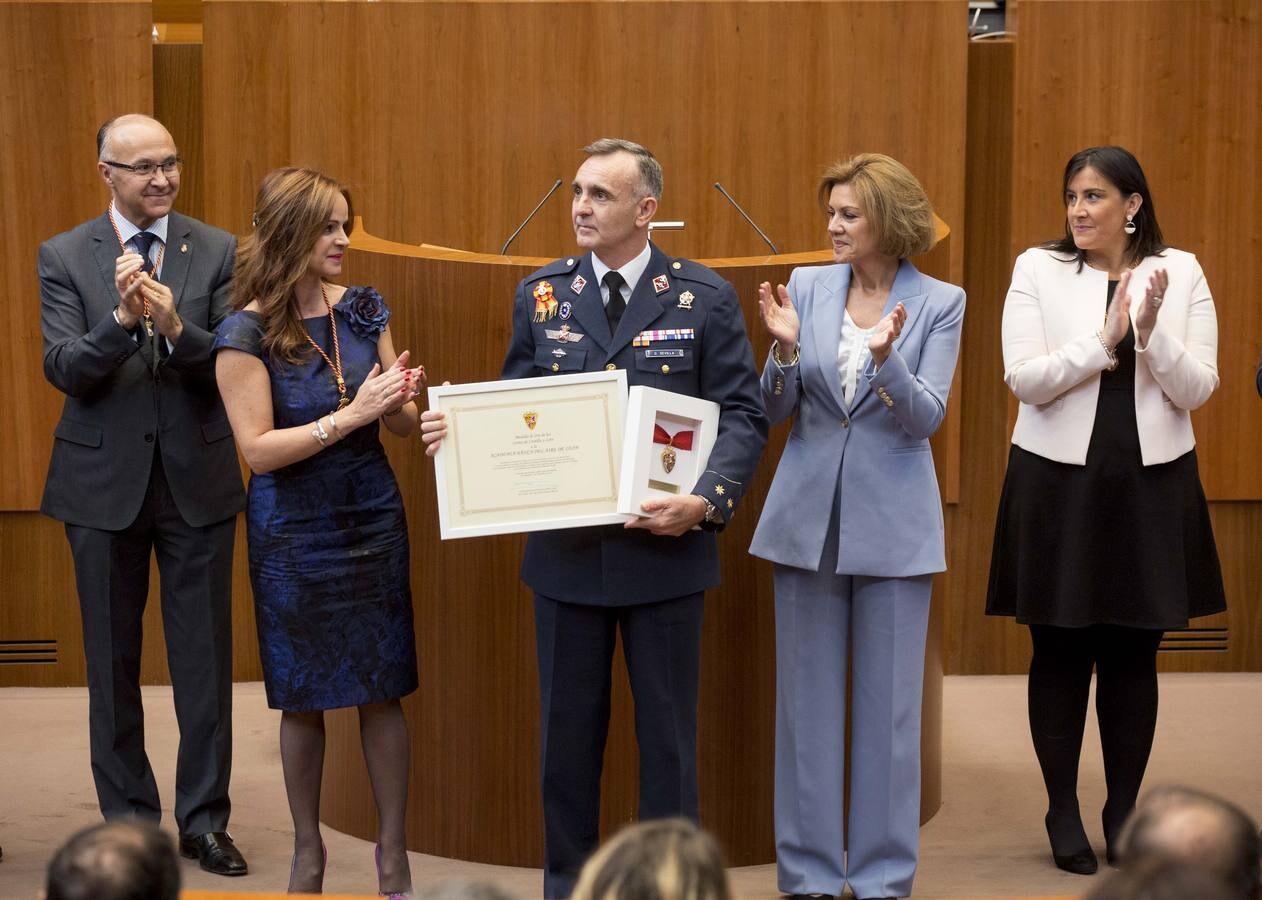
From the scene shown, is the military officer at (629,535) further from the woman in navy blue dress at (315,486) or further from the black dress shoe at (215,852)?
the black dress shoe at (215,852)

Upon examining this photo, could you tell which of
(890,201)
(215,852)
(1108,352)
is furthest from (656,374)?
(215,852)

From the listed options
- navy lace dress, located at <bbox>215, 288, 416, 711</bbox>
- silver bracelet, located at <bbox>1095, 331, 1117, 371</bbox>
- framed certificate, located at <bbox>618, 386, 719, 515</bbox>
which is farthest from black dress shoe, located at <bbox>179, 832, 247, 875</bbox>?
silver bracelet, located at <bbox>1095, 331, 1117, 371</bbox>

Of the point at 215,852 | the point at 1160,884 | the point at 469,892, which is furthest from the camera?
the point at 215,852

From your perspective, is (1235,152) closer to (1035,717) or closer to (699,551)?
(1035,717)

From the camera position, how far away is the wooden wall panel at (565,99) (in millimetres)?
5664

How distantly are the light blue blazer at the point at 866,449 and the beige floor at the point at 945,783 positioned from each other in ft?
3.04

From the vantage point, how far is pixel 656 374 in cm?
343

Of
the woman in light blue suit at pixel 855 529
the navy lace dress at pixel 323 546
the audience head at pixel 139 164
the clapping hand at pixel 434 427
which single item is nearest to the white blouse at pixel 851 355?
the woman in light blue suit at pixel 855 529

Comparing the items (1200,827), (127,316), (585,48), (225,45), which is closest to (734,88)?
(585,48)

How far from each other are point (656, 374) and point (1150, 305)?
120 cm

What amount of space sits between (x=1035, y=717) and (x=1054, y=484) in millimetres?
629

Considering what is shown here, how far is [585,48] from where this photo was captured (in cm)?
568

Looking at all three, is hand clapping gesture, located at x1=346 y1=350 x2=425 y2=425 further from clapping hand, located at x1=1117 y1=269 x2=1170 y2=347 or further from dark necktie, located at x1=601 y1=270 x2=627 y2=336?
clapping hand, located at x1=1117 y1=269 x2=1170 y2=347

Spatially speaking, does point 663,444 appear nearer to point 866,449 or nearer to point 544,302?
point 544,302
